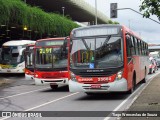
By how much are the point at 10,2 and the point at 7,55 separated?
5.33m

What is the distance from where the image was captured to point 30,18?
1566 inches

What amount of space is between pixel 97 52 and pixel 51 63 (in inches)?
216

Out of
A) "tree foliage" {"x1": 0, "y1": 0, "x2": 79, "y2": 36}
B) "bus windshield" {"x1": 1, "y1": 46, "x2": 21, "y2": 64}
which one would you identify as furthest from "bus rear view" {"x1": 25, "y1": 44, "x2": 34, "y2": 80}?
"bus windshield" {"x1": 1, "y1": 46, "x2": 21, "y2": 64}

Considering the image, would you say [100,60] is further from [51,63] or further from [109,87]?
[51,63]

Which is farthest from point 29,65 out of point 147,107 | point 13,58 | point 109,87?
point 147,107

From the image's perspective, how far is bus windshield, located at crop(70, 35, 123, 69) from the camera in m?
16.2

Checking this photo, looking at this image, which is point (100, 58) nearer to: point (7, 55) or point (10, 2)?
point (10, 2)

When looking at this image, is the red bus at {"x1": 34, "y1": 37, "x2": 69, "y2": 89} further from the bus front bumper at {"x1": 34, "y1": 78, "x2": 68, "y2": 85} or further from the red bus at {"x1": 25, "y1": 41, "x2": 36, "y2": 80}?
the red bus at {"x1": 25, "y1": 41, "x2": 36, "y2": 80}

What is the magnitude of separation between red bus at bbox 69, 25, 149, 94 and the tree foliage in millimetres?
17630

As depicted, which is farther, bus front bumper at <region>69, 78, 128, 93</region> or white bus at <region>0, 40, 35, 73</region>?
white bus at <region>0, 40, 35, 73</region>

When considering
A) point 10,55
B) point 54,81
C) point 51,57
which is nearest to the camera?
point 54,81

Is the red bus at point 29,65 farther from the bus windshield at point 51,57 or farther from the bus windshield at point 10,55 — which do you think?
the bus windshield at point 10,55

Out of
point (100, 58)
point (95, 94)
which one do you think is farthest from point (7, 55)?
point (100, 58)

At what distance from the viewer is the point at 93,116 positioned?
1191cm
